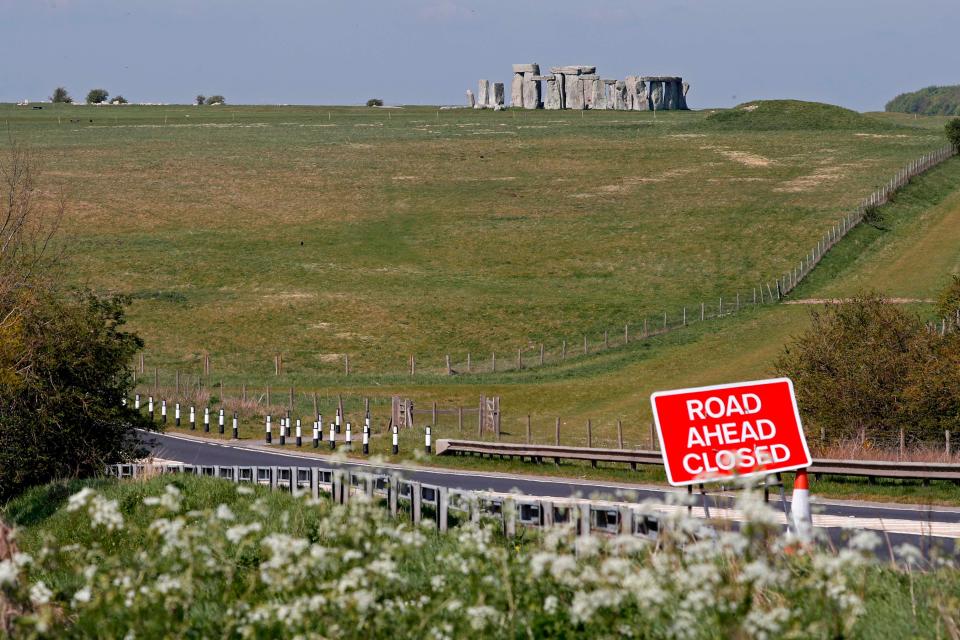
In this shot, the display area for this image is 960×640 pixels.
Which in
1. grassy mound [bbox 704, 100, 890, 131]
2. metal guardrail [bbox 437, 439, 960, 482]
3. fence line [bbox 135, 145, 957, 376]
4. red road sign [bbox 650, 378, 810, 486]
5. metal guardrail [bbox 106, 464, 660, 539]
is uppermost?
grassy mound [bbox 704, 100, 890, 131]

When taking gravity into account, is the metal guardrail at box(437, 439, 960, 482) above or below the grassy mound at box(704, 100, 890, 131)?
below

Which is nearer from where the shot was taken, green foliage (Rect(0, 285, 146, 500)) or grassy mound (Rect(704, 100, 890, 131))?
green foliage (Rect(0, 285, 146, 500))

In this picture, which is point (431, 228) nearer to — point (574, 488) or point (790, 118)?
point (790, 118)

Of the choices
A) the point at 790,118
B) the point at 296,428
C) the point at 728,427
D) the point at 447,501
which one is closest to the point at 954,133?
the point at 790,118

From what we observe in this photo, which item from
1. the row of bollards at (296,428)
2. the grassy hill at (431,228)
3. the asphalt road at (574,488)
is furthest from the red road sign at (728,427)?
the grassy hill at (431,228)

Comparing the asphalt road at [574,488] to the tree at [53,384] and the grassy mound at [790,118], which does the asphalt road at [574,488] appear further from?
the grassy mound at [790,118]

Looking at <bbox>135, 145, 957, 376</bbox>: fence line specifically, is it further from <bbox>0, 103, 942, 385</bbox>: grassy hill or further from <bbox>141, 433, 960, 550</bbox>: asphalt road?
<bbox>141, 433, 960, 550</bbox>: asphalt road

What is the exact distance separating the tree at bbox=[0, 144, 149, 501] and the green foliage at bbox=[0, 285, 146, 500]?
2cm

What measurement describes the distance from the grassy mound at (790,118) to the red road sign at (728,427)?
134316mm

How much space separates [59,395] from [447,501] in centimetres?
1529

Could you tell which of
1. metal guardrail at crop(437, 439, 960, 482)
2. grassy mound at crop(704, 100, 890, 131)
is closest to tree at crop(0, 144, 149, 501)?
metal guardrail at crop(437, 439, 960, 482)

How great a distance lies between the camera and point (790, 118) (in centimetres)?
15038

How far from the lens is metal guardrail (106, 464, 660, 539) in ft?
43.8

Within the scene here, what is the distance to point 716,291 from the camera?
249 ft
